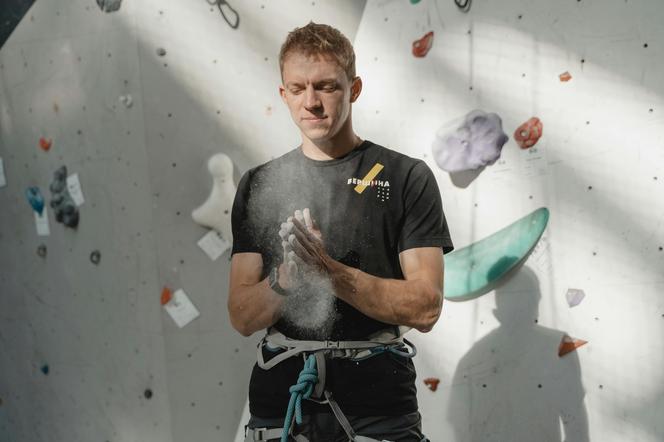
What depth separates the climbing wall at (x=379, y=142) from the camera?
158 cm

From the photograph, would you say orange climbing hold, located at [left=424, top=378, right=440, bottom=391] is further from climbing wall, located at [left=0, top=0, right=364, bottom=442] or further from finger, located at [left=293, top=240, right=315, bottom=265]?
finger, located at [left=293, top=240, right=315, bottom=265]

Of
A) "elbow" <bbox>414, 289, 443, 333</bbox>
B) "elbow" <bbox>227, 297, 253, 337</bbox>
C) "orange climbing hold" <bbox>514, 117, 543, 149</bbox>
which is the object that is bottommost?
"elbow" <bbox>414, 289, 443, 333</bbox>

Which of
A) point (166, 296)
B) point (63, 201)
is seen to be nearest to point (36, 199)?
point (63, 201)

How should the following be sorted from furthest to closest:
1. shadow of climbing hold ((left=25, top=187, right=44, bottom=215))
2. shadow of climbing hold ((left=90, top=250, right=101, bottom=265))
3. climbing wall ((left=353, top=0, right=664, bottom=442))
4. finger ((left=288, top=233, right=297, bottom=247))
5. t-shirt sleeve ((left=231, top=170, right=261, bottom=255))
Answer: shadow of climbing hold ((left=25, top=187, right=44, bottom=215)) < shadow of climbing hold ((left=90, top=250, right=101, bottom=265)) < climbing wall ((left=353, top=0, right=664, bottom=442)) < t-shirt sleeve ((left=231, top=170, right=261, bottom=255)) < finger ((left=288, top=233, right=297, bottom=247))

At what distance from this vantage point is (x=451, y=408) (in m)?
1.78

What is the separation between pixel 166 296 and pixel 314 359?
3.06 feet

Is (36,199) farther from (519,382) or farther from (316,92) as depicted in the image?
(519,382)

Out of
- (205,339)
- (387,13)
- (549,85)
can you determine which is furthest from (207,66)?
(549,85)

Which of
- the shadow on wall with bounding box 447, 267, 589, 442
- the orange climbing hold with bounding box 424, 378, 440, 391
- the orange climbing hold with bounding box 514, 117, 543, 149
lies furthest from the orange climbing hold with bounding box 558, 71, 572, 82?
the orange climbing hold with bounding box 424, 378, 440, 391

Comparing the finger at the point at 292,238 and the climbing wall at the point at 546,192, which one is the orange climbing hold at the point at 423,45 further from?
the finger at the point at 292,238

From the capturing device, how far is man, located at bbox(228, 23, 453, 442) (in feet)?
3.96

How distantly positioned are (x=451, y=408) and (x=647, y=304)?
1.76ft

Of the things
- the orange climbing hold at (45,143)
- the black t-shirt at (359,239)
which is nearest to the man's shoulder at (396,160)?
the black t-shirt at (359,239)

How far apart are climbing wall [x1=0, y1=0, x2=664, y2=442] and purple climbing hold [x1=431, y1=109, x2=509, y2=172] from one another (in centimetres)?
1
